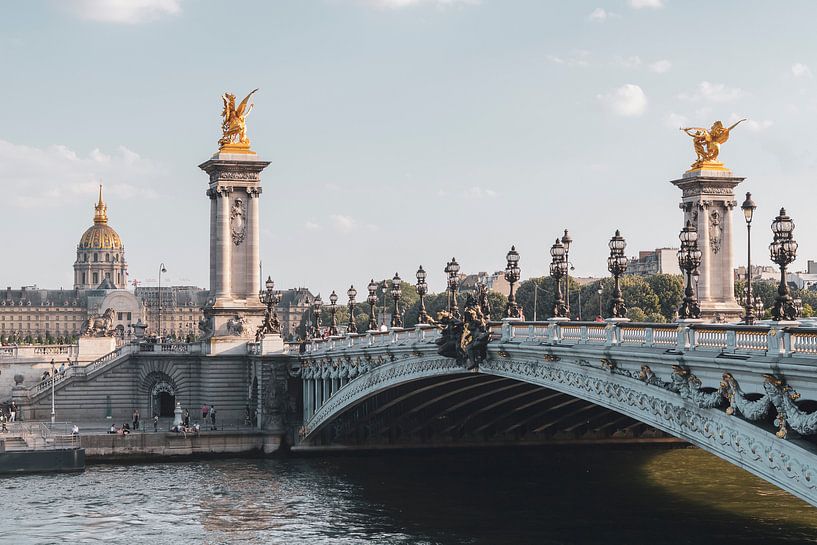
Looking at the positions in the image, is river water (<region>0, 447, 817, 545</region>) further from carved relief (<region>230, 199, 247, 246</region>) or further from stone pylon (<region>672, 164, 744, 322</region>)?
carved relief (<region>230, 199, 247, 246</region>)

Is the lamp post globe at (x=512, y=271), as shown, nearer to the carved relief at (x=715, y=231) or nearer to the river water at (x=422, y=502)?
the river water at (x=422, y=502)

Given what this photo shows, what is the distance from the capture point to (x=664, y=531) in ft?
142

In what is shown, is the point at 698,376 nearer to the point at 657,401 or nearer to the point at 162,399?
the point at 657,401

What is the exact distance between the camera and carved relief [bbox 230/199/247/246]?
81438 mm

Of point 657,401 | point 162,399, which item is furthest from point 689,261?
point 162,399

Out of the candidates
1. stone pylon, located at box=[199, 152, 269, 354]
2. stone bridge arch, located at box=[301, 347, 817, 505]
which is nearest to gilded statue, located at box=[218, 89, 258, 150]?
stone pylon, located at box=[199, 152, 269, 354]

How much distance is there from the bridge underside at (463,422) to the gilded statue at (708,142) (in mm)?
19104

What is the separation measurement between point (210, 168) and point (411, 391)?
26.7 m

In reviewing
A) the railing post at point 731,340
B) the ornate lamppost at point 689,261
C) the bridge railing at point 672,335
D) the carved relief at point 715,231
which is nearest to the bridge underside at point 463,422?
the bridge railing at point 672,335

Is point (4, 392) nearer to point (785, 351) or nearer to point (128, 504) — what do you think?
point (128, 504)

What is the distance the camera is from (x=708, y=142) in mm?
78875

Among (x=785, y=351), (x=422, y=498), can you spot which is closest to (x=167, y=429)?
(x=422, y=498)

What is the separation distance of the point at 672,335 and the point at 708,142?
162 feet

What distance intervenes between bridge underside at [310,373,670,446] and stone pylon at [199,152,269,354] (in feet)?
44.9
